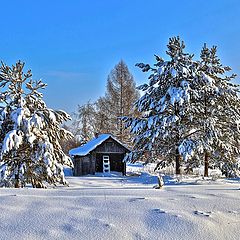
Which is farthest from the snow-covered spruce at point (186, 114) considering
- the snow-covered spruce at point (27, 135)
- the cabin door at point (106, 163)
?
the cabin door at point (106, 163)

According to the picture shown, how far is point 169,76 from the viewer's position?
20.9 metres

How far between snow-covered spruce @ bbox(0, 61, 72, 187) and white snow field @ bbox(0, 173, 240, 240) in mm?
7514

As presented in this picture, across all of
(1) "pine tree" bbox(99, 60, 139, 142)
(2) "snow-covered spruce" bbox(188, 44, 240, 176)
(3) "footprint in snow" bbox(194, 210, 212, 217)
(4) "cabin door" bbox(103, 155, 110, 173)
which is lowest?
(3) "footprint in snow" bbox(194, 210, 212, 217)

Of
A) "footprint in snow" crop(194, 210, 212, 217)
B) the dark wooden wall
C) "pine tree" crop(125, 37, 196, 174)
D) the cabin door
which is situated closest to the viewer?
"footprint in snow" crop(194, 210, 212, 217)

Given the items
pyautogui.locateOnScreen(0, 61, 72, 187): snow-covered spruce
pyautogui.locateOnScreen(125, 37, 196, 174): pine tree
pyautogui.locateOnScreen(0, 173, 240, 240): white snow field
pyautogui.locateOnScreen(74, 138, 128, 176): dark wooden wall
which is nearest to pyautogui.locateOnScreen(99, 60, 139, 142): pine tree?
pyautogui.locateOnScreen(74, 138, 128, 176): dark wooden wall

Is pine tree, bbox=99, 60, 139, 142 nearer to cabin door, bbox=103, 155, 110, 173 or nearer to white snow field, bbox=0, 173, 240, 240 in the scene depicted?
cabin door, bbox=103, 155, 110, 173

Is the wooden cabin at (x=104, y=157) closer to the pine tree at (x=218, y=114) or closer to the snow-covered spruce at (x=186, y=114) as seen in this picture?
the snow-covered spruce at (x=186, y=114)

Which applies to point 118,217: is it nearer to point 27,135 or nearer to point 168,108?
point 27,135

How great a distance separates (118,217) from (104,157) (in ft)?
88.4

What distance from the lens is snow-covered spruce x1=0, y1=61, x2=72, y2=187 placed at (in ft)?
42.0

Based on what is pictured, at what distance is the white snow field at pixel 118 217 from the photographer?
4000 mm

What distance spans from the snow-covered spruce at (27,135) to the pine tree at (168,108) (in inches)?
305

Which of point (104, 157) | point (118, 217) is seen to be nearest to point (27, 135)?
point (118, 217)

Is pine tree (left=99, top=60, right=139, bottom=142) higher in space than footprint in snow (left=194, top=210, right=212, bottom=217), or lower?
higher
